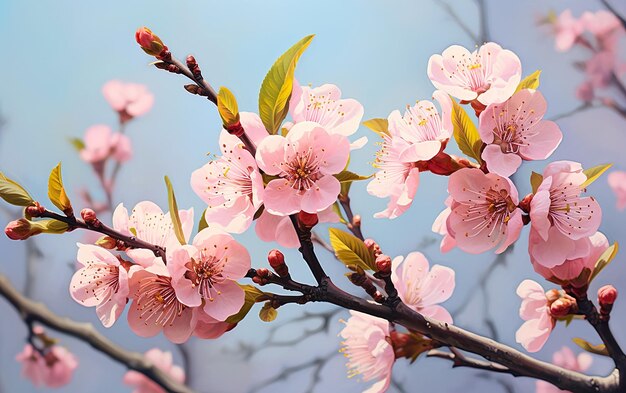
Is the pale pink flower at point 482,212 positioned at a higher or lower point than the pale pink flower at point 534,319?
higher

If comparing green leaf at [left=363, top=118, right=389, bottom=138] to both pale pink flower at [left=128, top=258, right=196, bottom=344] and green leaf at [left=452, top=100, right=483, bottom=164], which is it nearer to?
green leaf at [left=452, top=100, right=483, bottom=164]

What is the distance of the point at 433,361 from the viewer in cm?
120

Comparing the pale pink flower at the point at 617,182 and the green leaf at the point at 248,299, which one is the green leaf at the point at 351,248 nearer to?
the green leaf at the point at 248,299

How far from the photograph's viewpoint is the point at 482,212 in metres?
0.55

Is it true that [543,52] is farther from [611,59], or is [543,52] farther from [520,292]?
[520,292]

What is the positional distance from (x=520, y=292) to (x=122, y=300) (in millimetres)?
388

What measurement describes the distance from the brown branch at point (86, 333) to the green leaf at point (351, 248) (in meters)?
0.81

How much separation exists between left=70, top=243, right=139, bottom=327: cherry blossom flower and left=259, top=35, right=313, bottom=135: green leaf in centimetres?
17

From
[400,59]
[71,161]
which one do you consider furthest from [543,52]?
[71,161]

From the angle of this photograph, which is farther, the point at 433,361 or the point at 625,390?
the point at 433,361

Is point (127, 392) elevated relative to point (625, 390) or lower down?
lower down

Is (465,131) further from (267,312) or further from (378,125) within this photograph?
(267,312)

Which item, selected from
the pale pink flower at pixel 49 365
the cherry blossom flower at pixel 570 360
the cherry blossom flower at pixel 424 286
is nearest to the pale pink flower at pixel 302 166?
the cherry blossom flower at pixel 424 286

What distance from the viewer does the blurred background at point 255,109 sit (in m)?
1.22
